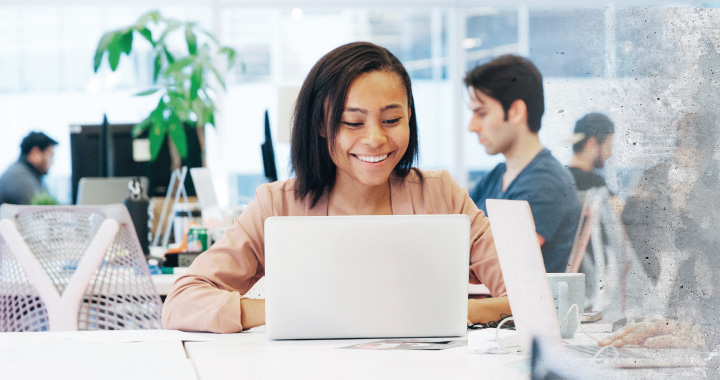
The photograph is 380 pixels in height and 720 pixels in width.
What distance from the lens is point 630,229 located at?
1013 mm

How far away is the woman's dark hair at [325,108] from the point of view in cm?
174

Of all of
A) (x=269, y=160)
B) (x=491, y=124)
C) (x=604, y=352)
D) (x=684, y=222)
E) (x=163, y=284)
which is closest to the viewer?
(x=684, y=222)

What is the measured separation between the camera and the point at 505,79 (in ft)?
9.66

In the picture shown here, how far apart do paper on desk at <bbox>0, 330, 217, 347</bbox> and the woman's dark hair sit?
0.50 meters

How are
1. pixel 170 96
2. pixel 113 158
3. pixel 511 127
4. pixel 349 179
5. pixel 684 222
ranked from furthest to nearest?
pixel 170 96 < pixel 113 158 < pixel 511 127 < pixel 349 179 < pixel 684 222

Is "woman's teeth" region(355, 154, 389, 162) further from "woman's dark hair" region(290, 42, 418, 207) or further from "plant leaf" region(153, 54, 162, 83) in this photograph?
"plant leaf" region(153, 54, 162, 83)

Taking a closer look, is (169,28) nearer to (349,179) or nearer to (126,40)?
(126,40)

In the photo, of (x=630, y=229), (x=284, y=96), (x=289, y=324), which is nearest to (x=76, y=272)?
(x=289, y=324)

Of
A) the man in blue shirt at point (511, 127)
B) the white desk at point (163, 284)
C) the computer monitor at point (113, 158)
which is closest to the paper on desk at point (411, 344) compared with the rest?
the man in blue shirt at point (511, 127)

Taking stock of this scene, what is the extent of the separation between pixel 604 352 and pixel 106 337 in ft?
3.05

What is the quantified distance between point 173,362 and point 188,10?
6487 millimetres

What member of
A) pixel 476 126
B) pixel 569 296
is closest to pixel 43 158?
pixel 476 126

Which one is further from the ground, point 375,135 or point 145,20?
point 145,20

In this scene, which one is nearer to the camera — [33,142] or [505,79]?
[505,79]
